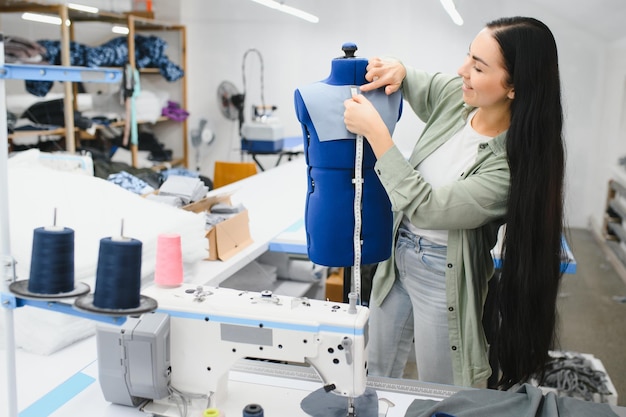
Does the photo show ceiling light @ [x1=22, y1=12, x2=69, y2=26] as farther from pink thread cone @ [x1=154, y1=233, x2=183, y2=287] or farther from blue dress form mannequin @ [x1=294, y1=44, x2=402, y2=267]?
pink thread cone @ [x1=154, y1=233, x2=183, y2=287]

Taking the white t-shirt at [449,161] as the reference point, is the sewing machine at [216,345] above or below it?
below

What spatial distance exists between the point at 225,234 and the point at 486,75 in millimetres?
1219

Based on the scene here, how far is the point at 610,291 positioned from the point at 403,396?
12.6ft

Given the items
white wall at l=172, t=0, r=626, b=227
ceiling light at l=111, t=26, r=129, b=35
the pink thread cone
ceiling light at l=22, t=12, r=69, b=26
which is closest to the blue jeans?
the pink thread cone

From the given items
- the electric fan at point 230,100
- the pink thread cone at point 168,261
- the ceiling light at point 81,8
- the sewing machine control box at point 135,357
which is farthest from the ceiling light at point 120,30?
the sewing machine control box at point 135,357

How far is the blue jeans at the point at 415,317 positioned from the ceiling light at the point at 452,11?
280 centimetres

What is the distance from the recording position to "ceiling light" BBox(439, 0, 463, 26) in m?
4.02

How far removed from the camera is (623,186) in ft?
16.2

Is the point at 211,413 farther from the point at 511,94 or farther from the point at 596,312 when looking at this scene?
the point at 596,312

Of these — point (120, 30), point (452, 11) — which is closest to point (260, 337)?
point (452, 11)

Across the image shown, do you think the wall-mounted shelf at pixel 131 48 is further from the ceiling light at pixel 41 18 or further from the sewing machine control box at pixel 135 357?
the sewing machine control box at pixel 135 357

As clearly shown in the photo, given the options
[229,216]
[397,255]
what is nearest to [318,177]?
[397,255]

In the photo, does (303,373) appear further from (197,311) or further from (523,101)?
(523,101)

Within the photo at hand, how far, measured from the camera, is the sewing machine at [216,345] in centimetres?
119
